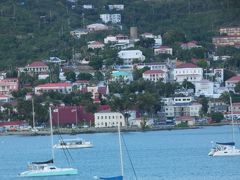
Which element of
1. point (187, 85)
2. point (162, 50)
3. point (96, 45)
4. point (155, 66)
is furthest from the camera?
point (162, 50)

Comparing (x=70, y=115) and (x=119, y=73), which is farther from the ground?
(x=119, y=73)

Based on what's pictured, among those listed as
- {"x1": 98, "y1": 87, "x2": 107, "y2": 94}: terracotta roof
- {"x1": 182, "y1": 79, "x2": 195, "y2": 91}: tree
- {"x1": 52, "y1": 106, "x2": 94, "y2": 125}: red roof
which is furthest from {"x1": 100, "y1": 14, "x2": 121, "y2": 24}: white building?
{"x1": 52, "y1": 106, "x2": 94, "y2": 125}: red roof

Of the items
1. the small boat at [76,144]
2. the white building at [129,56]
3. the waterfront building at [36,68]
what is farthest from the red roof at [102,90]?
the small boat at [76,144]

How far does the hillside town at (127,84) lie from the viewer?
69.6 m

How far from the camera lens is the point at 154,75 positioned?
78750 mm

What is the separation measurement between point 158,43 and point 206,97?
52.3 ft

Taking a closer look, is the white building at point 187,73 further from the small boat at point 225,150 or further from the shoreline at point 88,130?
the small boat at point 225,150

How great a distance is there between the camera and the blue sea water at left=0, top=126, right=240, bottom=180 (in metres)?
39.8

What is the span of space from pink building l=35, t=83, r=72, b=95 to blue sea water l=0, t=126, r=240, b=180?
8.53 m

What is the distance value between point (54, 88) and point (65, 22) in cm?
2128

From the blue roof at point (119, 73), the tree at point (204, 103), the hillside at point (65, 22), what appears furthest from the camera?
the hillside at point (65, 22)

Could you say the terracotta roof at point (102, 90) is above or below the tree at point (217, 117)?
above

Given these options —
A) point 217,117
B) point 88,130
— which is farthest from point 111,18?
point 88,130

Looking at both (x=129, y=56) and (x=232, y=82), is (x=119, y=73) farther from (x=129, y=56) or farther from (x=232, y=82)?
(x=129, y=56)
